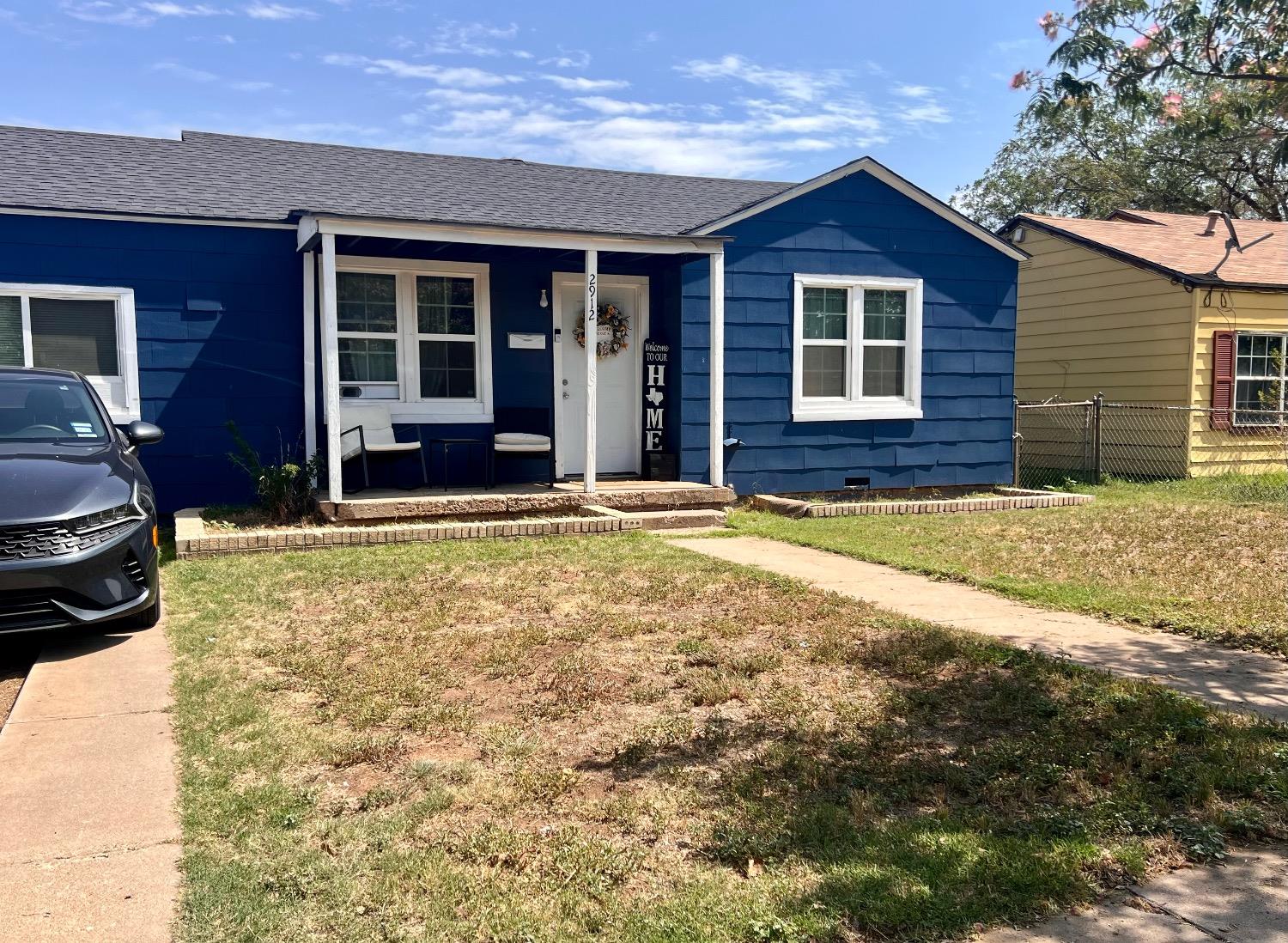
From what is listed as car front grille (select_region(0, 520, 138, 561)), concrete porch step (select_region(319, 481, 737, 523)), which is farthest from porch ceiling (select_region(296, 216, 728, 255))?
car front grille (select_region(0, 520, 138, 561))

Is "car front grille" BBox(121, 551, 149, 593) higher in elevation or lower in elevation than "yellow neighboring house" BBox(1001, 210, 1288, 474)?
lower

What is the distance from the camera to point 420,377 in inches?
419

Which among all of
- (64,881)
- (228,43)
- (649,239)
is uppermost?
(228,43)

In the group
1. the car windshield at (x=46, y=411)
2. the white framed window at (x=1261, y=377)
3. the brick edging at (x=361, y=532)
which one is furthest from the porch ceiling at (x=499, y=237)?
the white framed window at (x=1261, y=377)

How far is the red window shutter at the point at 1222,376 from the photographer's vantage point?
1401 centimetres

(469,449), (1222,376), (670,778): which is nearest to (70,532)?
(670,778)

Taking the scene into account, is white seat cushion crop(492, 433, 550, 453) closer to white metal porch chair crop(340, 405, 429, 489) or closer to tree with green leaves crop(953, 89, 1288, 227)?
white metal porch chair crop(340, 405, 429, 489)

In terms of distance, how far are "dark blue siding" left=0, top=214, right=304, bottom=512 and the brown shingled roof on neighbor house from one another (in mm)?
11332

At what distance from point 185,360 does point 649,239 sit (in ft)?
14.9

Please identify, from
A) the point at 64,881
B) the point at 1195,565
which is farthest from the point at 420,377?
the point at 64,881

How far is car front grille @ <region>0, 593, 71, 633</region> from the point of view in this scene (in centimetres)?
479

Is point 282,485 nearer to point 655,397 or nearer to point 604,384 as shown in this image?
point 604,384

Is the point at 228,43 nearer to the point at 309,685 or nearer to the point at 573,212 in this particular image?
the point at 573,212

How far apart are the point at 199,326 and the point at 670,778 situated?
7856 millimetres
